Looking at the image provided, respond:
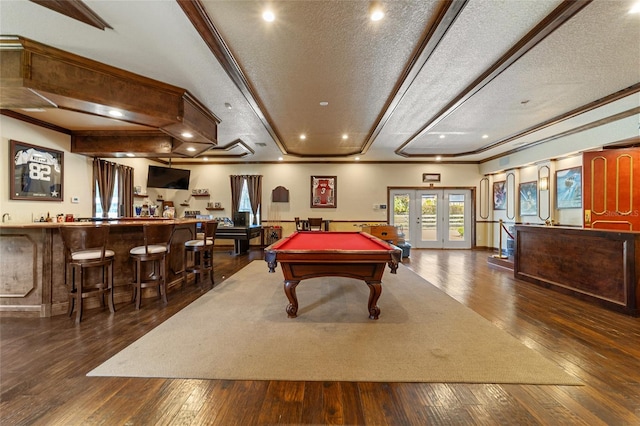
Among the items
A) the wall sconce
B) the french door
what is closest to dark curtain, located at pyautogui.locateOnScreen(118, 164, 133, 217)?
the french door

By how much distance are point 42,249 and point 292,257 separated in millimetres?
2974

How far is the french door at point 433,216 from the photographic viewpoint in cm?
838

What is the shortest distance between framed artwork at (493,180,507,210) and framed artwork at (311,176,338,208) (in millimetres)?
5105

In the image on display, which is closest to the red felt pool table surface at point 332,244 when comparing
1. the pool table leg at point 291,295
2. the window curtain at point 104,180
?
the pool table leg at point 291,295

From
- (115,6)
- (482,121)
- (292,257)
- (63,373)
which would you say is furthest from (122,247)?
(482,121)

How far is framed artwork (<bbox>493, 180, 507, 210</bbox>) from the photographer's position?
7.51 metres

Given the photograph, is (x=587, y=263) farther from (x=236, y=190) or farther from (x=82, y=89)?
A: (x=236, y=190)

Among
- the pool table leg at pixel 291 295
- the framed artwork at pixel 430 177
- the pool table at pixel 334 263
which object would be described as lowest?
the pool table leg at pixel 291 295

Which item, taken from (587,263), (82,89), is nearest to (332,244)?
(82,89)

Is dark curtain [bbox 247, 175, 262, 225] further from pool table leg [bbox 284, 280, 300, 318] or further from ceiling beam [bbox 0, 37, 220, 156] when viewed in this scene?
pool table leg [bbox 284, 280, 300, 318]

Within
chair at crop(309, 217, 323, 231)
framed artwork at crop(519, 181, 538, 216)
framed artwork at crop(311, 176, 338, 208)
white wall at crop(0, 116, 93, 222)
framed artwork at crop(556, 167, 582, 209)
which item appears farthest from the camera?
framed artwork at crop(311, 176, 338, 208)

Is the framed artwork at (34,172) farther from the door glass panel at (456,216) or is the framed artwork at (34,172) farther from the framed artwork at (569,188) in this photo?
the framed artwork at (569,188)

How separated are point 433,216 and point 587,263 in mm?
5005

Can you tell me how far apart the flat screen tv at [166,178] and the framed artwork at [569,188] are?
9696 millimetres
